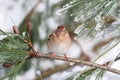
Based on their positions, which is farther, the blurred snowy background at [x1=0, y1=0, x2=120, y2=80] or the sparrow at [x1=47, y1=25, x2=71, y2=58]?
the blurred snowy background at [x1=0, y1=0, x2=120, y2=80]

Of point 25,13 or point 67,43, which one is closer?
point 67,43

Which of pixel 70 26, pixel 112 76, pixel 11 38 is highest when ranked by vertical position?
pixel 70 26

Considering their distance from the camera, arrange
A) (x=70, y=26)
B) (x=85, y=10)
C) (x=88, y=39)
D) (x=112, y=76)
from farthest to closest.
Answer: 1. (x=70, y=26)
2. (x=112, y=76)
3. (x=88, y=39)
4. (x=85, y=10)

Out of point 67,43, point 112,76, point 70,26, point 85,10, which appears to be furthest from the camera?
point 70,26

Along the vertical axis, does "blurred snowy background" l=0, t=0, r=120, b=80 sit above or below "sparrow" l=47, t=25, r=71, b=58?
above

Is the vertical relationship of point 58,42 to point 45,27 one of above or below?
below

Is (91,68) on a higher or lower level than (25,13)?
lower

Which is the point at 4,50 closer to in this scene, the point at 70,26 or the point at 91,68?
the point at 91,68

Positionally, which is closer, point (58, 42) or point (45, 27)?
point (58, 42)

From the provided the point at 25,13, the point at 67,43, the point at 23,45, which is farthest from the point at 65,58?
the point at 25,13

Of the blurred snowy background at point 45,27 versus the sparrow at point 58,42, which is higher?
the blurred snowy background at point 45,27

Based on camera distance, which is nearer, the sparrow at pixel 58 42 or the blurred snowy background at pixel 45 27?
the sparrow at pixel 58 42
